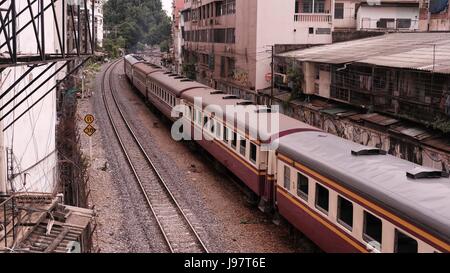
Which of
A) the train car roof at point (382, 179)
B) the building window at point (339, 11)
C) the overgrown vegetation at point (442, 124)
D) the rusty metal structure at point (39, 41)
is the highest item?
the building window at point (339, 11)

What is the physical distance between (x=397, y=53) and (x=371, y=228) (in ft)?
43.5

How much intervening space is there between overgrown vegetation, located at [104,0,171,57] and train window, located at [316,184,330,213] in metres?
74.0

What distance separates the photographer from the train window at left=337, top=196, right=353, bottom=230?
8.55 m

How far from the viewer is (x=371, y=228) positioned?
798 cm

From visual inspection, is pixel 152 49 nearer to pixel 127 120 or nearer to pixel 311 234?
pixel 127 120

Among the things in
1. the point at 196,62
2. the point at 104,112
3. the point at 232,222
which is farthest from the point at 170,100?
the point at 196,62

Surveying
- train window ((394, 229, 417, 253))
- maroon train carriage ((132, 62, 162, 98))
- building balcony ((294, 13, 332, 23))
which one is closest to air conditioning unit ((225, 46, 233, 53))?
maroon train carriage ((132, 62, 162, 98))

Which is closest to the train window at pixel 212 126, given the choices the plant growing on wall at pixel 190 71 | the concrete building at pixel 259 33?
the concrete building at pixel 259 33

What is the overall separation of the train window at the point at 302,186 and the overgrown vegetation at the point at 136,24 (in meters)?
73.2

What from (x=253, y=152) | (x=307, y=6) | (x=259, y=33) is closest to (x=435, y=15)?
(x=307, y=6)

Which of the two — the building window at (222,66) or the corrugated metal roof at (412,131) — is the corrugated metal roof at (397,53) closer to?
the corrugated metal roof at (412,131)

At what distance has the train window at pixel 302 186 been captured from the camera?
1016 centimetres

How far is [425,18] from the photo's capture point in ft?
93.2

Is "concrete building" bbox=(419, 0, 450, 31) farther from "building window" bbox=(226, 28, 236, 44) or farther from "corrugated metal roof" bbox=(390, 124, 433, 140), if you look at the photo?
"building window" bbox=(226, 28, 236, 44)
